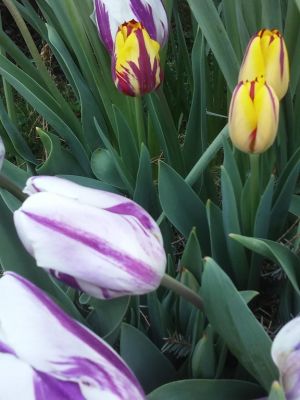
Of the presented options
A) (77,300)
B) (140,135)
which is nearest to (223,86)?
(140,135)

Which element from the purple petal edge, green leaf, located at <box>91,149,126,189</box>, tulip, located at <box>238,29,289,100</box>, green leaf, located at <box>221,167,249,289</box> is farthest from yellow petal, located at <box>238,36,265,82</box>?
green leaf, located at <box>91,149,126,189</box>

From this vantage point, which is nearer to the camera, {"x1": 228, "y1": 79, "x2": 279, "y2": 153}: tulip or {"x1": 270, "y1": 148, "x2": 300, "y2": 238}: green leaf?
{"x1": 228, "y1": 79, "x2": 279, "y2": 153}: tulip

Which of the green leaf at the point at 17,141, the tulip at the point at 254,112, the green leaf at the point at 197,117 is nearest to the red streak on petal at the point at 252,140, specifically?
the tulip at the point at 254,112

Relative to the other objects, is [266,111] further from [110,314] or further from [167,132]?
[167,132]

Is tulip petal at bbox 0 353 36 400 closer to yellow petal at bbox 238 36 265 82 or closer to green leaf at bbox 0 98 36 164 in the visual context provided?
yellow petal at bbox 238 36 265 82

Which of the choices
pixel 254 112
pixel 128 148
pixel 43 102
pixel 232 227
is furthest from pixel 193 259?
pixel 43 102

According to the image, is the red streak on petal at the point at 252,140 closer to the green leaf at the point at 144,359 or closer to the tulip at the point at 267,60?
the tulip at the point at 267,60
